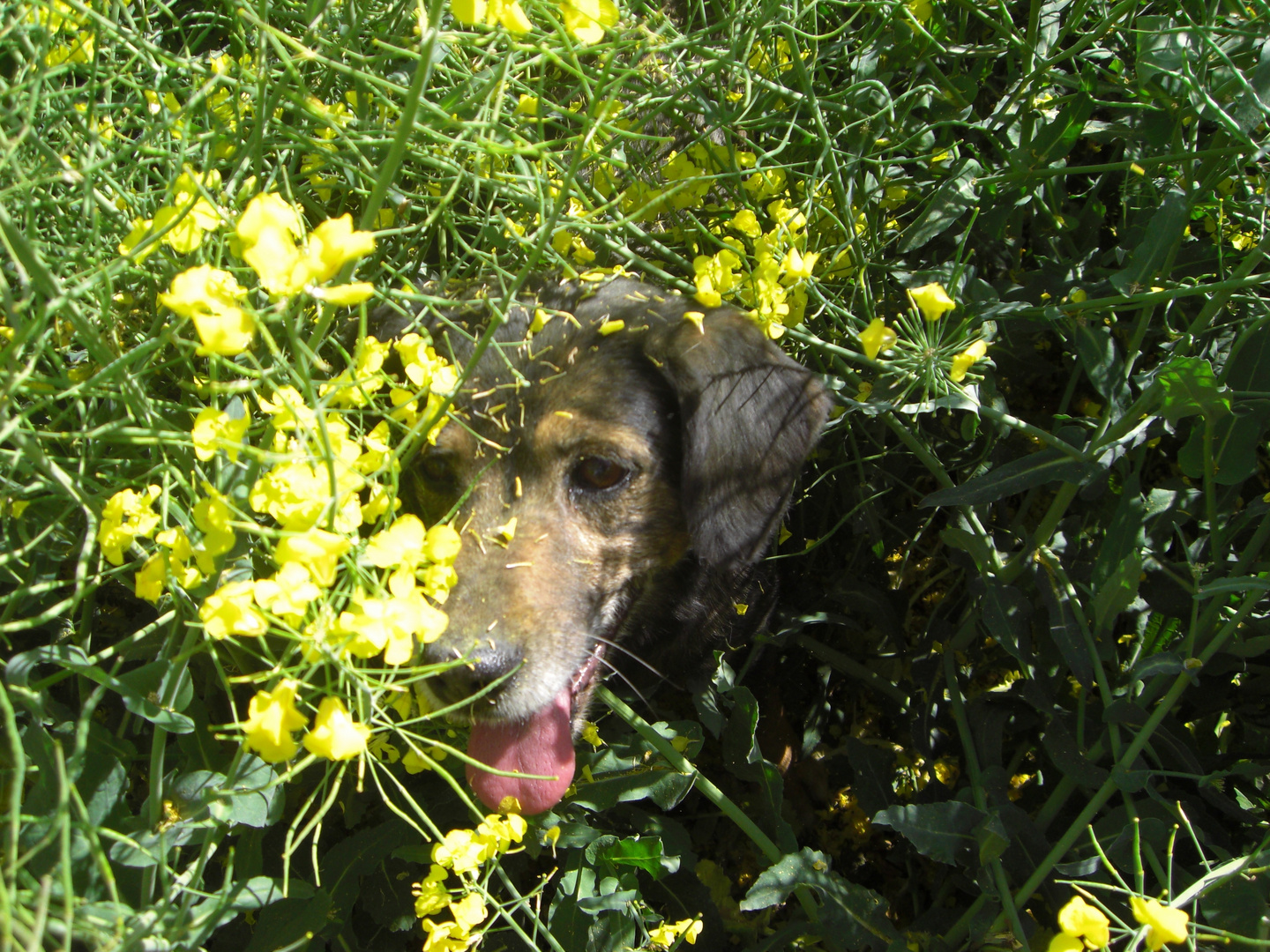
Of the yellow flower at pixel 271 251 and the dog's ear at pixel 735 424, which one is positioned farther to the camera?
the dog's ear at pixel 735 424

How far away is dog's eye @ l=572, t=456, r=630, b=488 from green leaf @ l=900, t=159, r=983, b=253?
816mm

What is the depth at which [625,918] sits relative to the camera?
1743mm

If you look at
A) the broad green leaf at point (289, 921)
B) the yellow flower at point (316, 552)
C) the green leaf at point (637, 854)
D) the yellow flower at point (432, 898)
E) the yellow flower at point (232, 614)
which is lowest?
the green leaf at point (637, 854)

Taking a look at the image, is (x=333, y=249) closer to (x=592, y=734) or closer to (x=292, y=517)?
(x=292, y=517)

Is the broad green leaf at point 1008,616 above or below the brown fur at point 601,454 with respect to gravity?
below

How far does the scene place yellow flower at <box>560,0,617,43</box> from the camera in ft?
3.40

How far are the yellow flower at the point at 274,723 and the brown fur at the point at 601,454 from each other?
867mm

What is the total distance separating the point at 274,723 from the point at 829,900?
4.15 feet

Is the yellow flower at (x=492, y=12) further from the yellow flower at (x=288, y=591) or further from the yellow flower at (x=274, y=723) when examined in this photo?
the yellow flower at (x=274, y=723)

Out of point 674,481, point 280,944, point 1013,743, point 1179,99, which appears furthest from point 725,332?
point 280,944

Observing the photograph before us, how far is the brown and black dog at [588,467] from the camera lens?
190 centimetres

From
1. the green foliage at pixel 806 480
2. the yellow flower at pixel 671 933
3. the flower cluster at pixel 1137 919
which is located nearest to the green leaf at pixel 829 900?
the green foliage at pixel 806 480

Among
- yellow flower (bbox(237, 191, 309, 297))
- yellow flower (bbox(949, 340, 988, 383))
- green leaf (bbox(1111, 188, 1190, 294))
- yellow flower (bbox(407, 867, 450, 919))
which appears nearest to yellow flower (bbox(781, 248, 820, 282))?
yellow flower (bbox(949, 340, 988, 383))

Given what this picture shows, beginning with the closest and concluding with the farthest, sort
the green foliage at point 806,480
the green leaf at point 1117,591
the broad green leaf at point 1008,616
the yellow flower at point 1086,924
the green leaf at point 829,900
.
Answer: the yellow flower at point 1086,924, the green foliage at point 806,480, the green leaf at point 1117,591, the green leaf at point 829,900, the broad green leaf at point 1008,616
